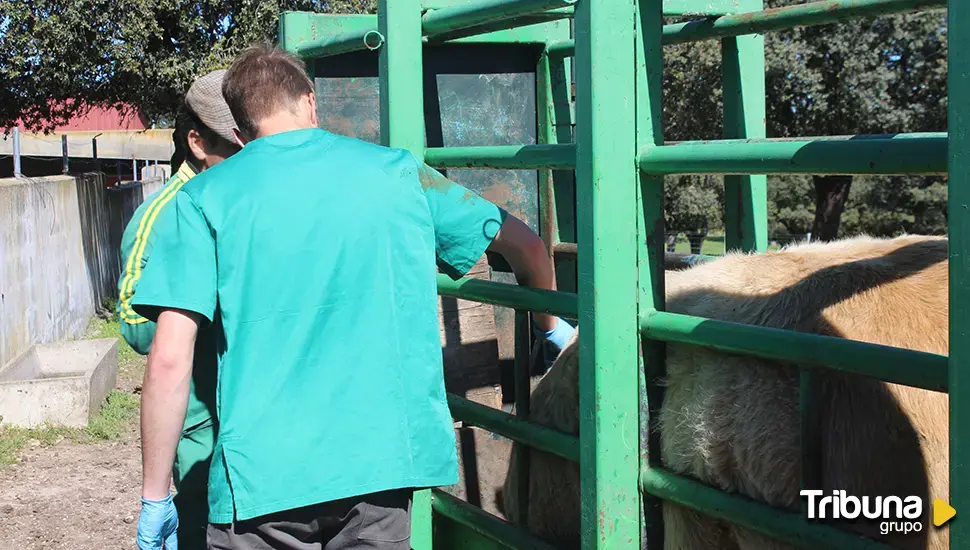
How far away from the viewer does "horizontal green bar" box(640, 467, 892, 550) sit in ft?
6.11

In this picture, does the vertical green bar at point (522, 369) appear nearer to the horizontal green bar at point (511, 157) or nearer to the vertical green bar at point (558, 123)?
the horizontal green bar at point (511, 157)

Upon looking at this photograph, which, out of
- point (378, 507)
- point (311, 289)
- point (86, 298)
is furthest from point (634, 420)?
point (86, 298)

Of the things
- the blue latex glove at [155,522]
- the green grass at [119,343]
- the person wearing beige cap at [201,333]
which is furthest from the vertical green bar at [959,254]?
the green grass at [119,343]

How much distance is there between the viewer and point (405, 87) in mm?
2904

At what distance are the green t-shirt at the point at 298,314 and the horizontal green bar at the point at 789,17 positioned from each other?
1.42 metres

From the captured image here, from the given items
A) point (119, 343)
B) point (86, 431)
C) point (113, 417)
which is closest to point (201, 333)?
point (86, 431)

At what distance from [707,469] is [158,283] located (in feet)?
4.45

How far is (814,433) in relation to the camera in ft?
6.51

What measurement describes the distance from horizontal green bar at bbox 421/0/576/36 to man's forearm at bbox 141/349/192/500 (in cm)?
118

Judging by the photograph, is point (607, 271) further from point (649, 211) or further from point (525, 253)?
point (525, 253)

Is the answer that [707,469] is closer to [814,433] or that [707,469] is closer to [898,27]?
[814,433]

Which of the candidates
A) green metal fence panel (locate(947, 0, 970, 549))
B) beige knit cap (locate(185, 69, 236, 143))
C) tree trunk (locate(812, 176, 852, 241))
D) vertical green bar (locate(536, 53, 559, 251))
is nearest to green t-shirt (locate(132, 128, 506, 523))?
beige knit cap (locate(185, 69, 236, 143))

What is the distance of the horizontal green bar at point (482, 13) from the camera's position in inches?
94.3

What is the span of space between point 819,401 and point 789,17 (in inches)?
52.2
